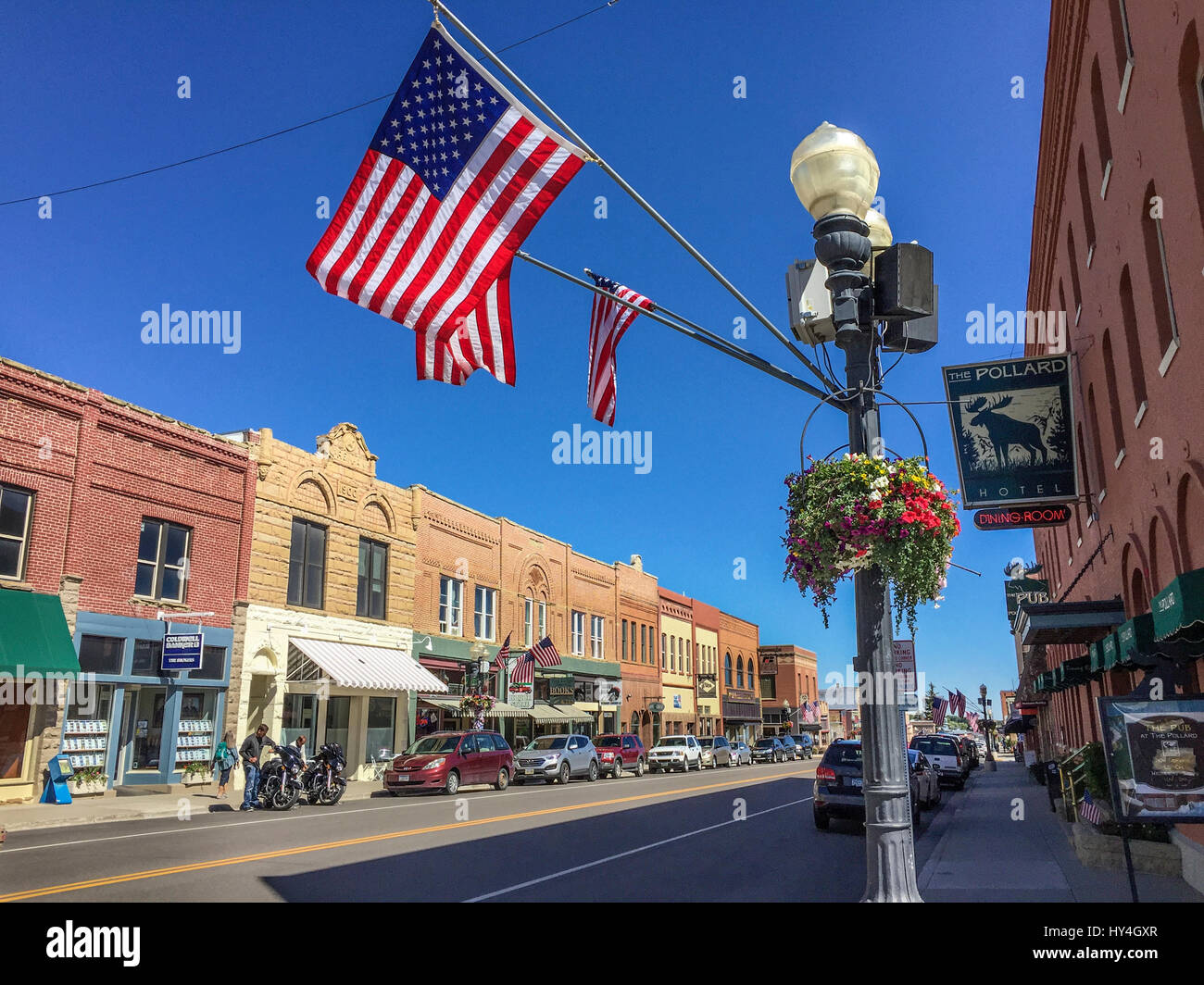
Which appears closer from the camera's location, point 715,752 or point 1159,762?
point 1159,762

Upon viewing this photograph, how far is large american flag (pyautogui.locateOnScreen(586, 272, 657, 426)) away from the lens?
9586mm

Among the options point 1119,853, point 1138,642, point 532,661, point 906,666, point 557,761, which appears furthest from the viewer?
point 532,661

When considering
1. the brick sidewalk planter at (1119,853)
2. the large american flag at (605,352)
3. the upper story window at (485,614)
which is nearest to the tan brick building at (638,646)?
the upper story window at (485,614)

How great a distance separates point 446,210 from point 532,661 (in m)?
28.1

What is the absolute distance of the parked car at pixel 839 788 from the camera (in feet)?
53.1

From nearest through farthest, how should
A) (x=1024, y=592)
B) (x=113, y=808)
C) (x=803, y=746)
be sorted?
(x=113, y=808) → (x=1024, y=592) → (x=803, y=746)

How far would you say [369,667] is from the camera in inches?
1146

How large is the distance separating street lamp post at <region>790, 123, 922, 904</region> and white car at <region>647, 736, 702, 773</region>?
37.3m

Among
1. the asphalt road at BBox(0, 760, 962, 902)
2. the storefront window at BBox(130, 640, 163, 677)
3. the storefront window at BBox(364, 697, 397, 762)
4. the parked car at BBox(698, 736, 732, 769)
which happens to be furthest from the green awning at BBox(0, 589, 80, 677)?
the parked car at BBox(698, 736, 732, 769)

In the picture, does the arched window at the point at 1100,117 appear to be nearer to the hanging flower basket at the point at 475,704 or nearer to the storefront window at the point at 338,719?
the storefront window at the point at 338,719

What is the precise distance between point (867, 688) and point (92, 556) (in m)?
21.2

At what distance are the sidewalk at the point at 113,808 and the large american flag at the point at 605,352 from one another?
13.1 meters

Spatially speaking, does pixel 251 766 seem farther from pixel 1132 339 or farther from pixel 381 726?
pixel 1132 339

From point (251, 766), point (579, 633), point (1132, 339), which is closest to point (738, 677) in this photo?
point (579, 633)
